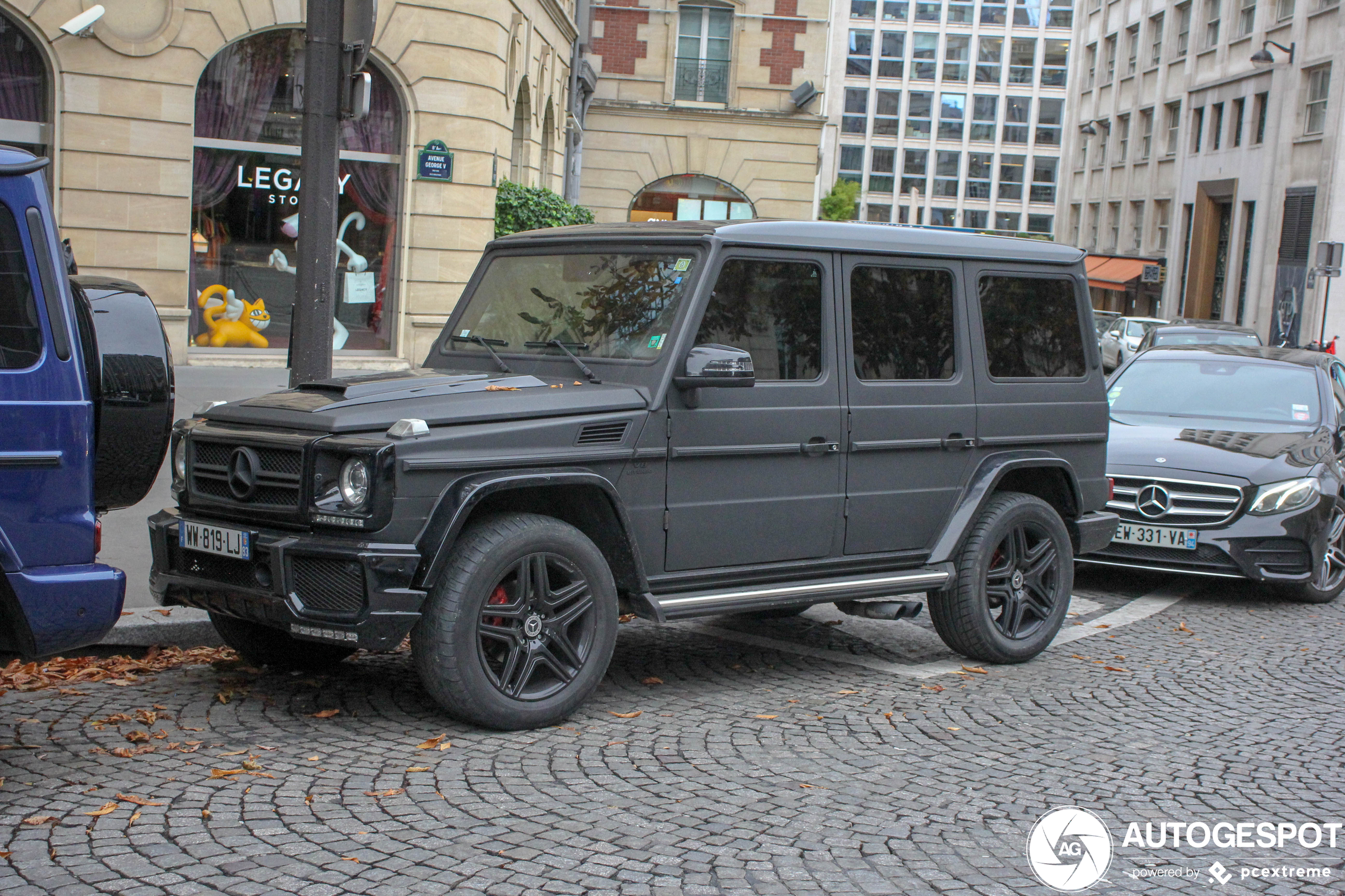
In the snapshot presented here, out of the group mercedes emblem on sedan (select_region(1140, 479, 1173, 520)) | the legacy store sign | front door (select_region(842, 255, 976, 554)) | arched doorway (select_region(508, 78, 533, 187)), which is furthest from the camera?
arched doorway (select_region(508, 78, 533, 187))

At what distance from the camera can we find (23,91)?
15.7 metres

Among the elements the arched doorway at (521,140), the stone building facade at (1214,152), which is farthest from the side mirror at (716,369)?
the stone building facade at (1214,152)

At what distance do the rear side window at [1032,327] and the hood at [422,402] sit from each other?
7.03 feet

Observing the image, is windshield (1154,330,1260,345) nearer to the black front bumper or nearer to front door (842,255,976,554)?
front door (842,255,976,554)

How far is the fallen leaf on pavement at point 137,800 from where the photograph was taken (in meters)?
4.38

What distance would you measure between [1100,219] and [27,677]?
64254 millimetres

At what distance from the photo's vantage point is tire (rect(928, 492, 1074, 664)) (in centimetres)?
671

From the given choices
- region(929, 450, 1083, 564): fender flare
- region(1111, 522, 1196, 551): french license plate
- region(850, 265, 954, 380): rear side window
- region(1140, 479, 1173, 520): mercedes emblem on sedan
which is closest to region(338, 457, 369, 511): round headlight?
Answer: region(850, 265, 954, 380): rear side window

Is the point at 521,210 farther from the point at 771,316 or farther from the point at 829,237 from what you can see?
the point at 771,316

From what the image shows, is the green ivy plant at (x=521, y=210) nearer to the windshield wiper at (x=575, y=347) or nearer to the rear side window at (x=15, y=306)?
the windshield wiper at (x=575, y=347)

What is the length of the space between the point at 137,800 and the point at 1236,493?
6.95 m

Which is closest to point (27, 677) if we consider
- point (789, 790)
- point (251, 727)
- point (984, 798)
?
point (251, 727)

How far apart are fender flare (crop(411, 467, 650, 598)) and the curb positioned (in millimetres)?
1972

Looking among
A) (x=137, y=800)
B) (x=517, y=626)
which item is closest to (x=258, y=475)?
(x=517, y=626)
